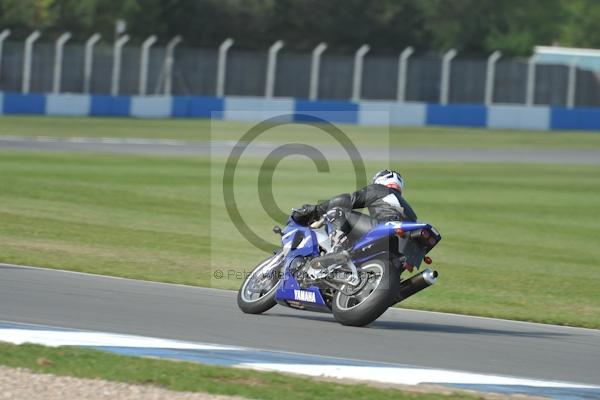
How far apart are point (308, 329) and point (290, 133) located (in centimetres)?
2900

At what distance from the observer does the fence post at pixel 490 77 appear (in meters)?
45.8

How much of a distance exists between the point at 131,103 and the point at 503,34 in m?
47.9

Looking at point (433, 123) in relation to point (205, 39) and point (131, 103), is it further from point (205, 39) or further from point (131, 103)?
point (205, 39)

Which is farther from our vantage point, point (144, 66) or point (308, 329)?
point (144, 66)

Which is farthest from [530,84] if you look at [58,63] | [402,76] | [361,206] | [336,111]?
[361,206]

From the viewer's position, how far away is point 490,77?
46.0m

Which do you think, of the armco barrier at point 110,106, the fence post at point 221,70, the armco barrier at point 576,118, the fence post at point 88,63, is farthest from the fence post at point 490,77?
the fence post at point 88,63

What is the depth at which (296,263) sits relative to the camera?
9969 millimetres

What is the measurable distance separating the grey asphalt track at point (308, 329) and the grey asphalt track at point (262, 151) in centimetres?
1908

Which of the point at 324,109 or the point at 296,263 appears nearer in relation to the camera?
the point at 296,263

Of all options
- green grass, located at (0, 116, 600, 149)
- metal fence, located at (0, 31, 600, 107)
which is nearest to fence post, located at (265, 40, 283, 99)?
metal fence, located at (0, 31, 600, 107)

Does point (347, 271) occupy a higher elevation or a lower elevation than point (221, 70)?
lower

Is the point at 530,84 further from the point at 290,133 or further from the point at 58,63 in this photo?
the point at 58,63

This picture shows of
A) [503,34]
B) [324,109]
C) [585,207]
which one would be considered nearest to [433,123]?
[324,109]
